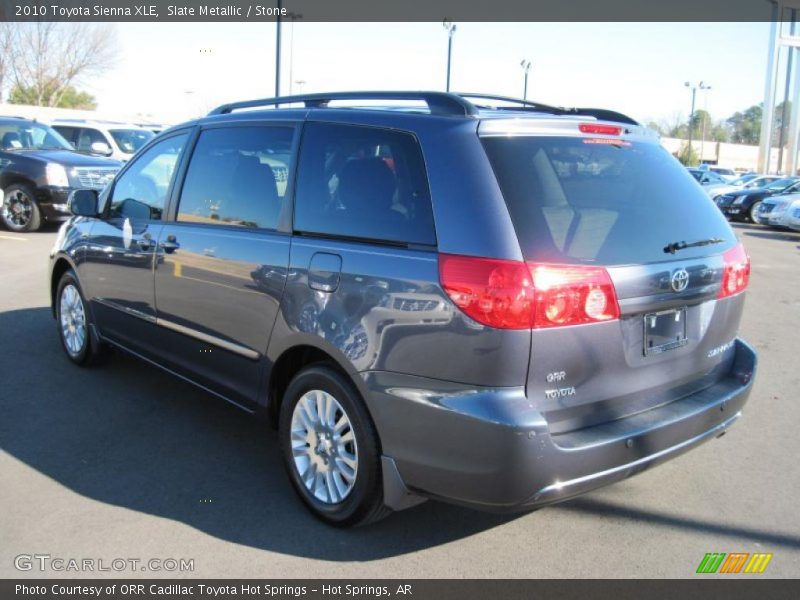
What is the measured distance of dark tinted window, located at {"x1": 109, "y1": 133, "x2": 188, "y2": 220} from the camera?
4.84 m

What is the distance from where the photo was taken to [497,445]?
2793 millimetres

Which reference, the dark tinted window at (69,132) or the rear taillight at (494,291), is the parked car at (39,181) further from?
the rear taillight at (494,291)

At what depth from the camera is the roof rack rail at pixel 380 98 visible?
3242mm

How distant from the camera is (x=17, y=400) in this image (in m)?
5.11

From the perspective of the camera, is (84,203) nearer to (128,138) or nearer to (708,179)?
(128,138)

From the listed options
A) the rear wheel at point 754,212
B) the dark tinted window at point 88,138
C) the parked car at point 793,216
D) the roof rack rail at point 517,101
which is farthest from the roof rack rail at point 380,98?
the rear wheel at point 754,212

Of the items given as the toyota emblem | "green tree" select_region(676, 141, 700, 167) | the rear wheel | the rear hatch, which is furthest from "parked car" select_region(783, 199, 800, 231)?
"green tree" select_region(676, 141, 700, 167)

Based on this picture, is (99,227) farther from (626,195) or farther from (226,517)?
(626,195)

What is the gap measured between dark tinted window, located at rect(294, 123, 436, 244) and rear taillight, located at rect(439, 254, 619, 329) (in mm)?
242

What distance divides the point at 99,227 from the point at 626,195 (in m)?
3.80

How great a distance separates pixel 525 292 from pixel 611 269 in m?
0.44

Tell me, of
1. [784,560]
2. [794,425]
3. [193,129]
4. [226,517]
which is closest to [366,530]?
[226,517]
